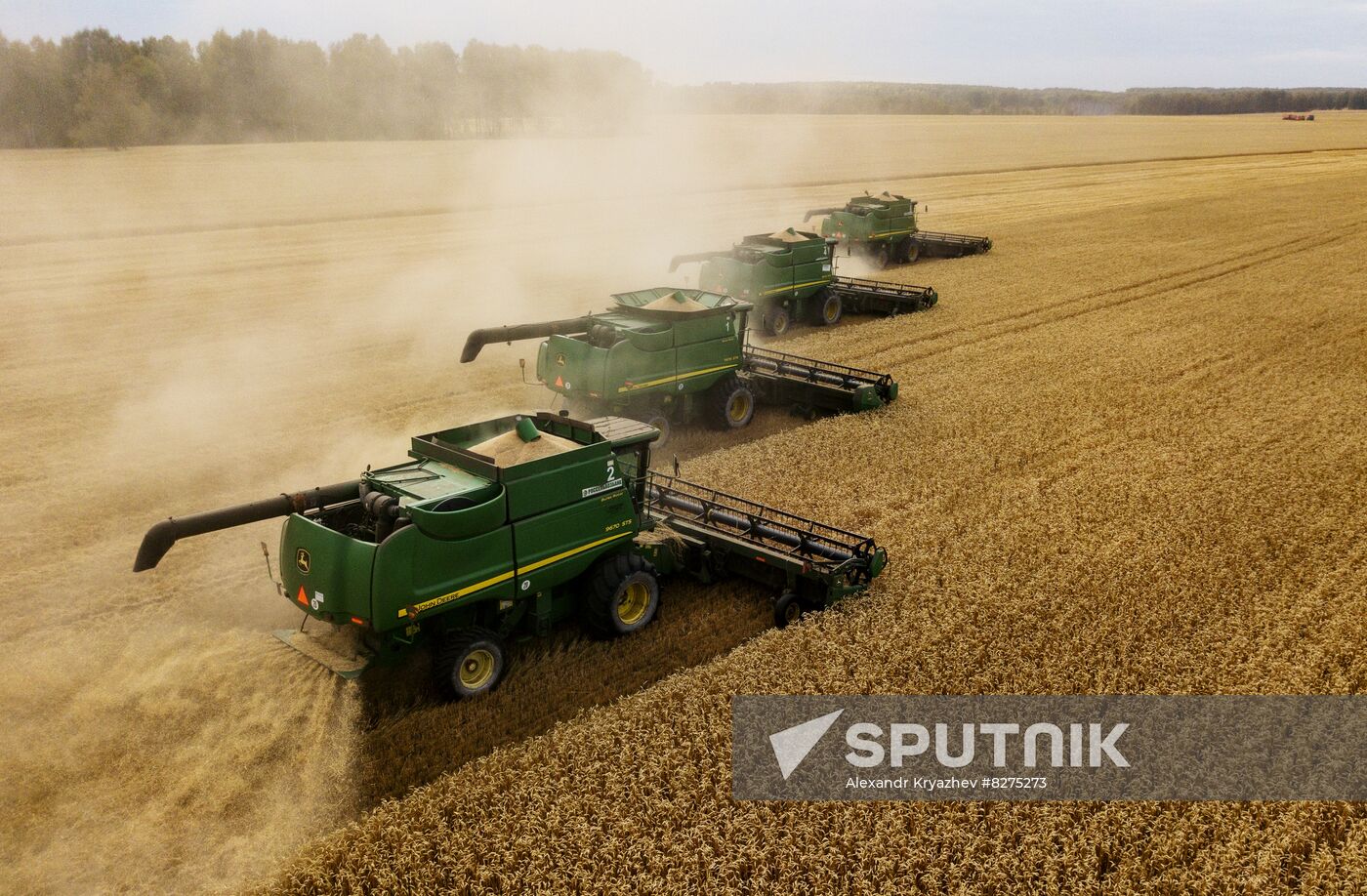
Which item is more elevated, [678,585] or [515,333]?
[515,333]

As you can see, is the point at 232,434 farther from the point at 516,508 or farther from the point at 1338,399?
Answer: the point at 1338,399

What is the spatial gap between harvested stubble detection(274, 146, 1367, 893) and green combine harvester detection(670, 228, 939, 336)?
190 cm

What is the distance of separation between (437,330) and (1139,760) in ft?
62.7

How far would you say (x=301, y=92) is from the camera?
39.5 metres

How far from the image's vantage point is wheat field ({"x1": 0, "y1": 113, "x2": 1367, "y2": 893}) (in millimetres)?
6664

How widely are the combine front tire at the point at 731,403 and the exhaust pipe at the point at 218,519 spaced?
26.9 ft

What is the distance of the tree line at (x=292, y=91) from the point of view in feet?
96.4

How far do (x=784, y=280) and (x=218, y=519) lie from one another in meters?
16.9

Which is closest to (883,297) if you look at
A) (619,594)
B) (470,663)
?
(619,594)

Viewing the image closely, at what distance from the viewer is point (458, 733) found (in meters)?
7.94

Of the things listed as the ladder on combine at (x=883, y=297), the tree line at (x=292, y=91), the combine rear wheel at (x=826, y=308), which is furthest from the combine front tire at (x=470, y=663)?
the tree line at (x=292, y=91)

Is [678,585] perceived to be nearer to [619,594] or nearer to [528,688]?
[619,594]

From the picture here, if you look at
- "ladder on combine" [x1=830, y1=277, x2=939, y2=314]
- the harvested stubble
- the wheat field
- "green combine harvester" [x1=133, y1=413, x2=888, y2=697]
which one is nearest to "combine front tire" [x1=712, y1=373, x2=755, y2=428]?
the wheat field

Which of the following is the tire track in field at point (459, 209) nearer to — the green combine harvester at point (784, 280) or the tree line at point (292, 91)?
the tree line at point (292, 91)
